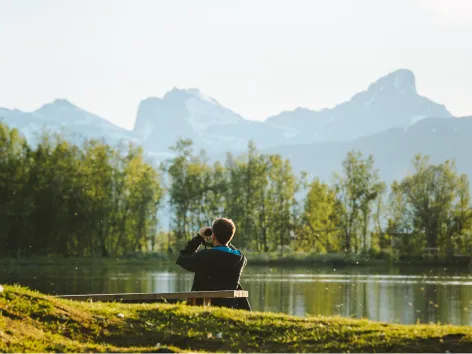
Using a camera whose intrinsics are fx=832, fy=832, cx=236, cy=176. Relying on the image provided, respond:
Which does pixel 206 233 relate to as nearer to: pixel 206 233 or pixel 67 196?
pixel 206 233

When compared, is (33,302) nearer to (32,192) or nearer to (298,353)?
(298,353)

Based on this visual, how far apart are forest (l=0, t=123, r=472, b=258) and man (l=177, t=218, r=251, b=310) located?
68.7m

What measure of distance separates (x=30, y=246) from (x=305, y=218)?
30.5 m

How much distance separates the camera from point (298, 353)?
10328 mm

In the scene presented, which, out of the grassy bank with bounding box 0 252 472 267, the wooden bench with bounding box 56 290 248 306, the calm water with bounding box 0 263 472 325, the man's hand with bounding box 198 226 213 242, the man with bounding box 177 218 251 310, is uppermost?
the man's hand with bounding box 198 226 213 242

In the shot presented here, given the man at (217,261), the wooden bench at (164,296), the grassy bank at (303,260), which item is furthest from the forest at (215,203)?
the man at (217,261)

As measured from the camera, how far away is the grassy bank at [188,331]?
10.4 m

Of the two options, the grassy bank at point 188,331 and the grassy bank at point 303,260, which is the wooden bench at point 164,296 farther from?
the grassy bank at point 303,260

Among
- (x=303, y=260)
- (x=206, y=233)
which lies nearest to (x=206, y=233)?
(x=206, y=233)

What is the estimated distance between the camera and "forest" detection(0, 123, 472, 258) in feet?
270

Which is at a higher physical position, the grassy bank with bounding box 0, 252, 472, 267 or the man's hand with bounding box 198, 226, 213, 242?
the man's hand with bounding box 198, 226, 213, 242

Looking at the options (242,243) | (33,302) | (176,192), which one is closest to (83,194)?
(176,192)

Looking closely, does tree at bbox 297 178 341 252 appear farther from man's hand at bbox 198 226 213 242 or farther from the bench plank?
man's hand at bbox 198 226 213 242

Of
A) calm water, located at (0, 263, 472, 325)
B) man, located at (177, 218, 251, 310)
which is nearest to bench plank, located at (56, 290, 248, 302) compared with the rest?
man, located at (177, 218, 251, 310)
